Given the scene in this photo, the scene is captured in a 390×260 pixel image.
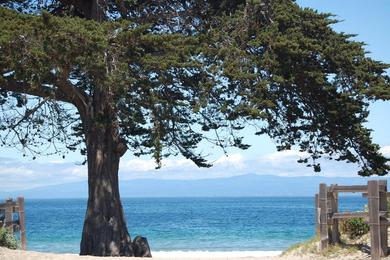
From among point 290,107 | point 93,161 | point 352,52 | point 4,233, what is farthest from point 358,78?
point 4,233

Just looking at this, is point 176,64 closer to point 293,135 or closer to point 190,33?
point 190,33

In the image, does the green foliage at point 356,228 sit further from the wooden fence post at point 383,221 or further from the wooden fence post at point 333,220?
the wooden fence post at point 383,221

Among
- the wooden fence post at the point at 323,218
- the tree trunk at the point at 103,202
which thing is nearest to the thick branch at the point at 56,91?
the tree trunk at the point at 103,202

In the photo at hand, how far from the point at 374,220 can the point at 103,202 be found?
9.09 m

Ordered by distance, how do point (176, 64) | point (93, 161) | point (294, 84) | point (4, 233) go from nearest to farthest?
point (176, 64)
point (4, 233)
point (294, 84)
point (93, 161)

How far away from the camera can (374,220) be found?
15719mm

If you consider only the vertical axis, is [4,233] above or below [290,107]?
below

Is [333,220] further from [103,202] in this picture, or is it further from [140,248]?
[103,202]

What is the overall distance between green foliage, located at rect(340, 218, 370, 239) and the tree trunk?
7073 mm

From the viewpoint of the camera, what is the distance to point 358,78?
1970 centimetres

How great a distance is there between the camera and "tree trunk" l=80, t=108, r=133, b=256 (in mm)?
20969

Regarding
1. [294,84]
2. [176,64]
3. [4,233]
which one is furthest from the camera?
[294,84]

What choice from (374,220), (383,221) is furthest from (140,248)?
(383,221)

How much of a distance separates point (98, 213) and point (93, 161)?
1.75 metres
